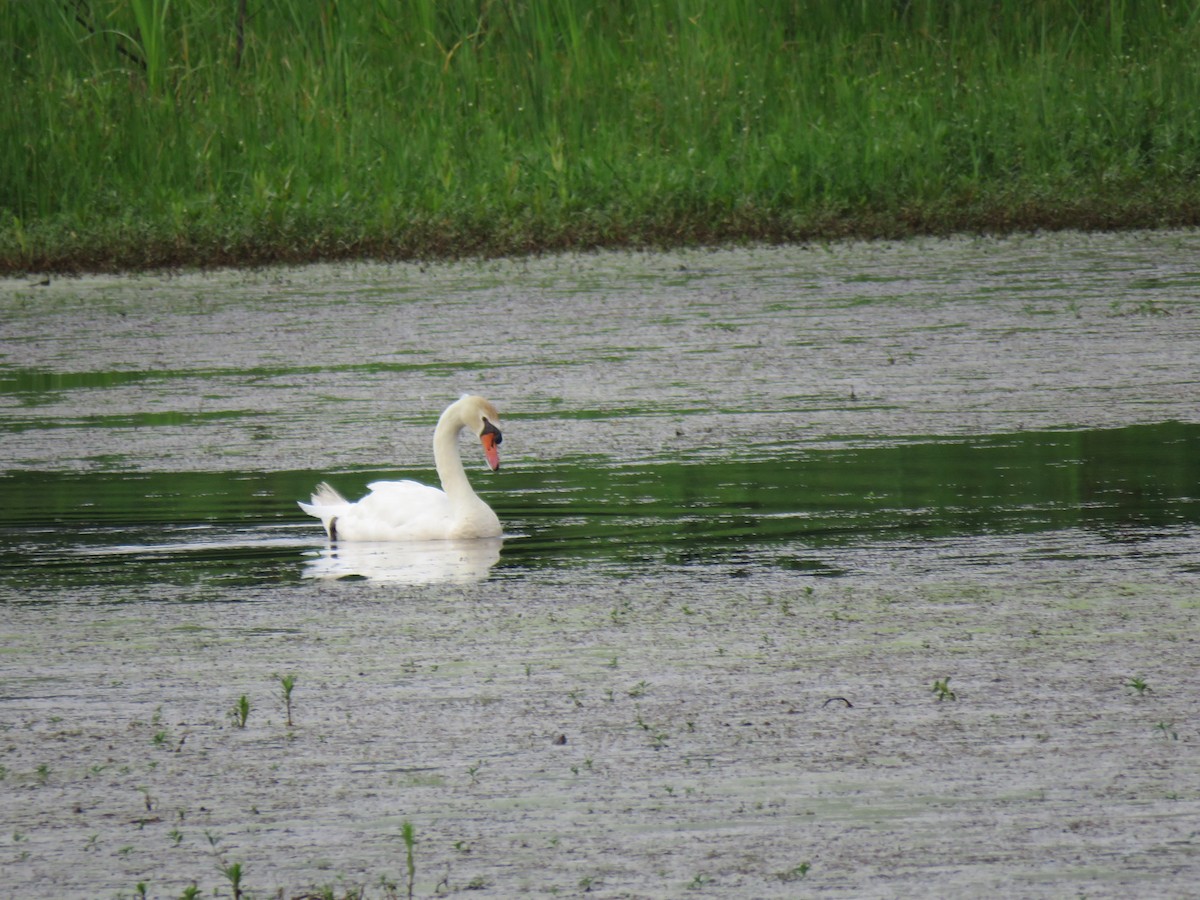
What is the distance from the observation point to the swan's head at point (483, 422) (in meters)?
7.85

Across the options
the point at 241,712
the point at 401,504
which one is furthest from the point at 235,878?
the point at 401,504

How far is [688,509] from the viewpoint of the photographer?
7391 millimetres

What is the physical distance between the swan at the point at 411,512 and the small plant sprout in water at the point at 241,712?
2233 millimetres

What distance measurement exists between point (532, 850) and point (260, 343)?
8426mm

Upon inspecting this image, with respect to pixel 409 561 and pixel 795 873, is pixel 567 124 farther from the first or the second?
pixel 795 873

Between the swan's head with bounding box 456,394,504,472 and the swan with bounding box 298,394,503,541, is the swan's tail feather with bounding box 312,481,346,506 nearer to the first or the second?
the swan with bounding box 298,394,503,541

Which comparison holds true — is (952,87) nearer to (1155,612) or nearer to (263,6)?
(263,6)

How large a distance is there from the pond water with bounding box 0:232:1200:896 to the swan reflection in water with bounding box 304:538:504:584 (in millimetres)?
24

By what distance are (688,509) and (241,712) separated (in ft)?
9.03

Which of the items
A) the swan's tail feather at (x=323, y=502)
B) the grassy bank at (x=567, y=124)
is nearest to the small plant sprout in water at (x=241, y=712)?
the swan's tail feather at (x=323, y=502)

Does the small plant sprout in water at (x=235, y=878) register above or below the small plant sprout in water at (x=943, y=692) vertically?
below

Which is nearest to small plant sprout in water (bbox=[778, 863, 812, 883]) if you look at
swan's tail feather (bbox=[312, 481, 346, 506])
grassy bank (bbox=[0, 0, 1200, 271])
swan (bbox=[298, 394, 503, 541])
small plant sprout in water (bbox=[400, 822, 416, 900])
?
small plant sprout in water (bbox=[400, 822, 416, 900])

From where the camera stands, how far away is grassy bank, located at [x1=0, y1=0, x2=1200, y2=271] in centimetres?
1555

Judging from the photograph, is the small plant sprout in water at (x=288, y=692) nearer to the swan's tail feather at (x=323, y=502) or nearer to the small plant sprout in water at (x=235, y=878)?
the small plant sprout in water at (x=235, y=878)
